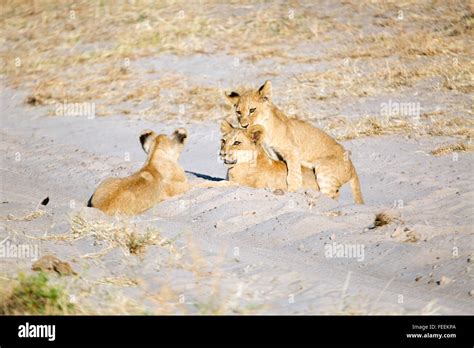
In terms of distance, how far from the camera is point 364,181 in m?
12.0

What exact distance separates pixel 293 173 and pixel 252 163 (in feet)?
1.77

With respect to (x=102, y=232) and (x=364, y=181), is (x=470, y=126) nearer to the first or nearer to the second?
(x=364, y=181)

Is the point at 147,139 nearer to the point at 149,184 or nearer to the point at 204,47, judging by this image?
the point at 149,184

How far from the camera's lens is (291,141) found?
1109cm

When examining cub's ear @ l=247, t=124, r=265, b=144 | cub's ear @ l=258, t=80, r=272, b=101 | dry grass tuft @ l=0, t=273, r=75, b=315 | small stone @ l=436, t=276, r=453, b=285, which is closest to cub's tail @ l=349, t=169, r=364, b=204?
cub's ear @ l=247, t=124, r=265, b=144

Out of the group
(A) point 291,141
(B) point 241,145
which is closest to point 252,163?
(B) point 241,145

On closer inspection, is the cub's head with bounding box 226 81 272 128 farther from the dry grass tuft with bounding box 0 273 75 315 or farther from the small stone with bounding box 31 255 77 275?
the dry grass tuft with bounding box 0 273 75 315

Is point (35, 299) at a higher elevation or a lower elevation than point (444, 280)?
higher

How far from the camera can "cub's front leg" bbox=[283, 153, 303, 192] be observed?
1081cm

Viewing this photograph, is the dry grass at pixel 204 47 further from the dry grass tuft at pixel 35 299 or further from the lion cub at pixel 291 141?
the dry grass tuft at pixel 35 299

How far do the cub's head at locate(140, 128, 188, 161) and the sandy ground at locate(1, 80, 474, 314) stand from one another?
0.50 m

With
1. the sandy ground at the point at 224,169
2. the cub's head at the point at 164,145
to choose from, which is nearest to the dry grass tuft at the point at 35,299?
the sandy ground at the point at 224,169

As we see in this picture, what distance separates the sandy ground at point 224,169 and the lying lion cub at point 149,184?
0.19 metres

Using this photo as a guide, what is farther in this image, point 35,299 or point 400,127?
point 400,127
